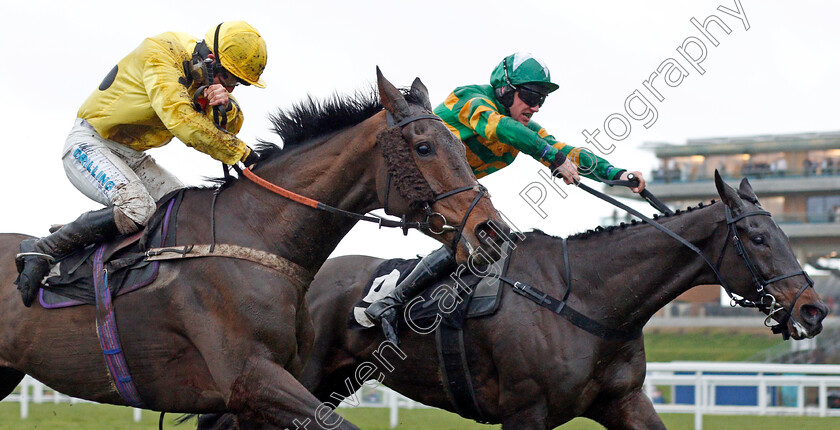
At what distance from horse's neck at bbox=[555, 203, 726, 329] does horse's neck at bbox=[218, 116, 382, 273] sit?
1.69 m

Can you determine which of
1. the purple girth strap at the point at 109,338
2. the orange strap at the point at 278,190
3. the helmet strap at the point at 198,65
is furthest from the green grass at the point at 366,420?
the helmet strap at the point at 198,65

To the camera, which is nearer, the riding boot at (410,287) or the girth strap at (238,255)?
the girth strap at (238,255)

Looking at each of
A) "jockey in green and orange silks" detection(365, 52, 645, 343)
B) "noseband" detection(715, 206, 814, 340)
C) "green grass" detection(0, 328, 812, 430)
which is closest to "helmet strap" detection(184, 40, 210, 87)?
"jockey in green and orange silks" detection(365, 52, 645, 343)

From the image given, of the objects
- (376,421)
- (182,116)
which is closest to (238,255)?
(182,116)

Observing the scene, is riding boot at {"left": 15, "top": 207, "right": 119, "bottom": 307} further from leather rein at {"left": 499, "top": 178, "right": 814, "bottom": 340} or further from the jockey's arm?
leather rein at {"left": 499, "top": 178, "right": 814, "bottom": 340}

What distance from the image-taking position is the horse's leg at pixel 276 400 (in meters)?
3.67

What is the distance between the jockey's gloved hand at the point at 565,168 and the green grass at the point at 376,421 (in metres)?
4.33

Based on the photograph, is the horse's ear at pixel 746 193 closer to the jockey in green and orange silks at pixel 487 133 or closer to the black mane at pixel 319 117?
the jockey in green and orange silks at pixel 487 133

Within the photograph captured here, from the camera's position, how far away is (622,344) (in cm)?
503

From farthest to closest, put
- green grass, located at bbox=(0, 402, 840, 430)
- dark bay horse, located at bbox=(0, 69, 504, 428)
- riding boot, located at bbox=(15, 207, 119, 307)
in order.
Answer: green grass, located at bbox=(0, 402, 840, 430)
riding boot, located at bbox=(15, 207, 119, 307)
dark bay horse, located at bbox=(0, 69, 504, 428)

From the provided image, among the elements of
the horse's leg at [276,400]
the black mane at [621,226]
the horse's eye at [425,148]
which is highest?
the horse's eye at [425,148]

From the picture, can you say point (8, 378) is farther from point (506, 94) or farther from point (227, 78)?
point (506, 94)

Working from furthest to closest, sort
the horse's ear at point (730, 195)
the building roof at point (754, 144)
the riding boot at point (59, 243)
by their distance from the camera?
the building roof at point (754, 144)
the horse's ear at point (730, 195)
the riding boot at point (59, 243)

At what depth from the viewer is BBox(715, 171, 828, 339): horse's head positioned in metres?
4.70
